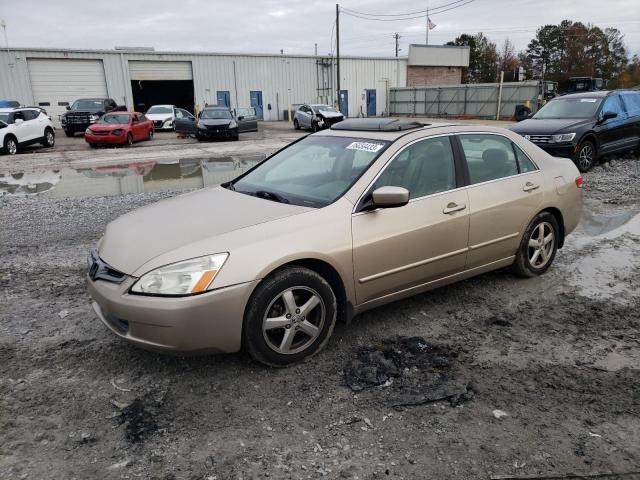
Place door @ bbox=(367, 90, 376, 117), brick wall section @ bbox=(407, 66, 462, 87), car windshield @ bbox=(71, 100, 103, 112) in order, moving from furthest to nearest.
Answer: brick wall section @ bbox=(407, 66, 462, 87) < door @ bbox=(367, 90, 376, 117) < car windshield @ bbox=(71, 100, 103, 112)

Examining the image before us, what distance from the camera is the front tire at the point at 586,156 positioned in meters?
11.1

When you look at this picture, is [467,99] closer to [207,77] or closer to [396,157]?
[207,77]

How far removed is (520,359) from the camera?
11.7 ft

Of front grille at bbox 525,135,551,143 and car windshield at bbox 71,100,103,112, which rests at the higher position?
car windshield at bbox 71,100,103,112

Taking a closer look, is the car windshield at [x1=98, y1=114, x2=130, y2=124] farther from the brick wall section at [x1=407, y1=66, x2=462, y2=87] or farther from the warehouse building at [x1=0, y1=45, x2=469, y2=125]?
the brick wall section at [x1=407, y1=66, x2=462, y2=87]

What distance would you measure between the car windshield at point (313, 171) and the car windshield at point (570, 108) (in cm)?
941

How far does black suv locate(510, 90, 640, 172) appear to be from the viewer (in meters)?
10.9

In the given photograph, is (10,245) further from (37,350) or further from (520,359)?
(520,359)

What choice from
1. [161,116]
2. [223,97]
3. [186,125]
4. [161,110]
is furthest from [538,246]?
[223,97]

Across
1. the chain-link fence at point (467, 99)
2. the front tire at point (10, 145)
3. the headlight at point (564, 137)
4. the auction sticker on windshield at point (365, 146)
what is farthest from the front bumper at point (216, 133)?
the auction sticker on windshield at point (365, 146)

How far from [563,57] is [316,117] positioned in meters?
70.3

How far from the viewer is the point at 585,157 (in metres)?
11.3

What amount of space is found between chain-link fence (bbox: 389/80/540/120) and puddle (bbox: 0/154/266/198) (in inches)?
877

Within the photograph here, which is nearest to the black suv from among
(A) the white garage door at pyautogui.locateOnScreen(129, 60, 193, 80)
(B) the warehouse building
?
(B) the warehouse building
